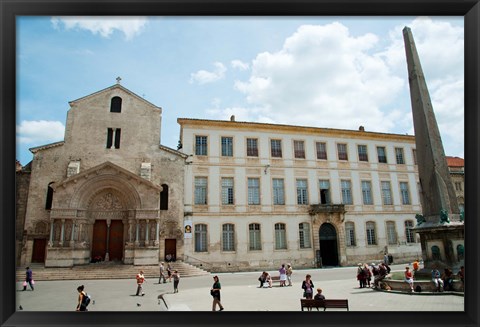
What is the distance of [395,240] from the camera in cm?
2686

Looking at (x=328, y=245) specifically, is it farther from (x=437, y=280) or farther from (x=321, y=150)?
(x=437, y=280)

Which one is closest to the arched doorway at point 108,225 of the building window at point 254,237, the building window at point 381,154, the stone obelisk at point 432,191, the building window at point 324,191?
the building window at point 254,237

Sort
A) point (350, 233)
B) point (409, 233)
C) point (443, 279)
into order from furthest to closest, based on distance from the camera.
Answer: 1. point (409, 233)
2. point (350, 233)
3. point (443, 279)

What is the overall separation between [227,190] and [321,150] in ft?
28.1

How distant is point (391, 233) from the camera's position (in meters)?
26.9

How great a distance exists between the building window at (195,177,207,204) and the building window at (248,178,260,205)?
10.9ft

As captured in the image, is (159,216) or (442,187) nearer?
(442,187)

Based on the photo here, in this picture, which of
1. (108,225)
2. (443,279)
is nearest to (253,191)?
(108,225)

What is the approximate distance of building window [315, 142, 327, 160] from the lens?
87.2 ft
